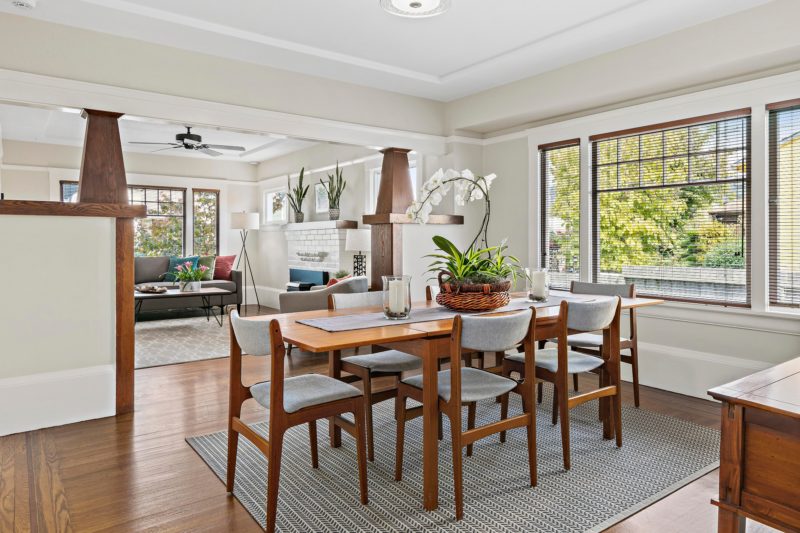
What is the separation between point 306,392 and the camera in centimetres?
219

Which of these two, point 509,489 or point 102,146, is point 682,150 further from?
point 102,146

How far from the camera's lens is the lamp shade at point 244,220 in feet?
27.7

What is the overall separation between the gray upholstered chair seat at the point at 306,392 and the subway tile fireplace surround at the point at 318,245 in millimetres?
4675

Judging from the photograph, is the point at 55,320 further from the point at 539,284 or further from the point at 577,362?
the point at 577,362

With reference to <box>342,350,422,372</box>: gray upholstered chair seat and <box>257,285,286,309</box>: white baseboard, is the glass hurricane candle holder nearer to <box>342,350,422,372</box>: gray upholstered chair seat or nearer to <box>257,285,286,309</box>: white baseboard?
<box>342,350,422,372</box>: gray upholstered chair seat

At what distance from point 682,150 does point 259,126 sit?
128 inches

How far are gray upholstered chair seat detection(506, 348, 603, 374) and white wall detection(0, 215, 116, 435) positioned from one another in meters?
2.62

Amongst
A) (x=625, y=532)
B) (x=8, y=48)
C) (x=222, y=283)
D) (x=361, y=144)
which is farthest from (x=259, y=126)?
(x=222, y=283)

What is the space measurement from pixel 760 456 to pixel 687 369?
2.82 meters

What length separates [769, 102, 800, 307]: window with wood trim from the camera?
3359mm

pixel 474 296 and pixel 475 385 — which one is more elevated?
pixel 474 296

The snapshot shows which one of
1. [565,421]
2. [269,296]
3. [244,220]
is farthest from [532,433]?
[269,296]

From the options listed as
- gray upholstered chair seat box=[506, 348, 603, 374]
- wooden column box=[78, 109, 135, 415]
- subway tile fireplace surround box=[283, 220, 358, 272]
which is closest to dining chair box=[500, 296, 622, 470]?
gray upholstered chair seat box=[506, 348, 603, 374]

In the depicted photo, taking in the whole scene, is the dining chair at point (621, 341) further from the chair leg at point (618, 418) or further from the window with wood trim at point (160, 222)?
the window with wood trim at point (160, 222)
